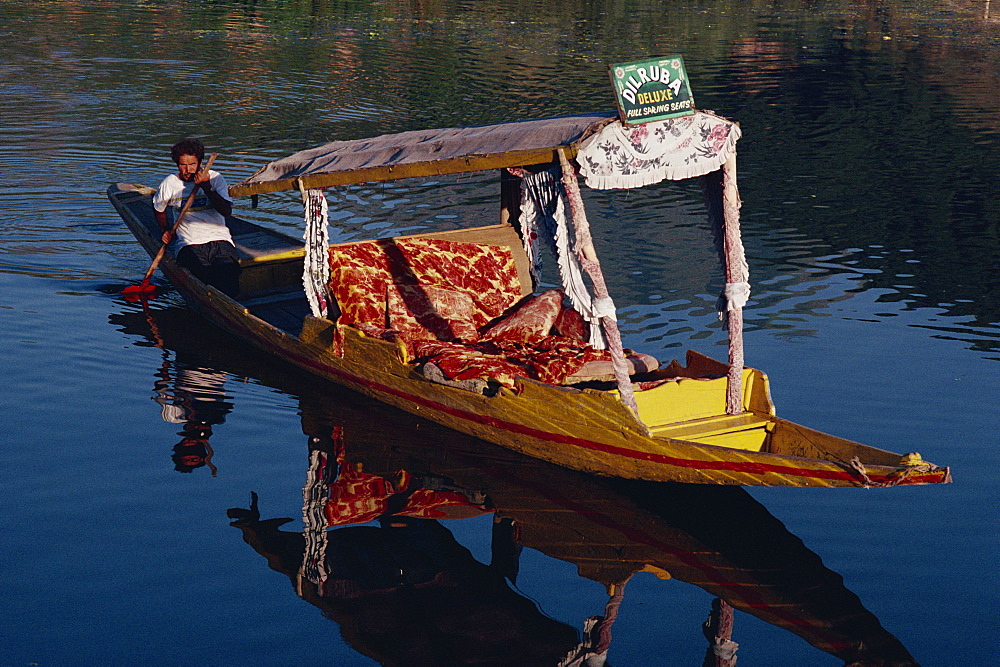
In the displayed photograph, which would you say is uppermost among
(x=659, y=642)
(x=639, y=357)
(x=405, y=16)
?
(x=405, y=16)

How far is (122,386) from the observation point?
8.62 m

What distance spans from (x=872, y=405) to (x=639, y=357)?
1963mm

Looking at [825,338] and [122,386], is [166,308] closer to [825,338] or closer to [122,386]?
[122,386]

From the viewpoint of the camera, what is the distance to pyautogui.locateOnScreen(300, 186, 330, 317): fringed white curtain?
26.5ft

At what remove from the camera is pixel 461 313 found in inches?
338

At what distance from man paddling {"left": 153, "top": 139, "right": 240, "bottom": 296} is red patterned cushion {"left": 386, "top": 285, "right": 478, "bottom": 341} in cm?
209

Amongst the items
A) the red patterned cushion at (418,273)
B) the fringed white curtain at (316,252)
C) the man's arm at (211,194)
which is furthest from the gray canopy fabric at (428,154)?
the man's arm at (211,194)

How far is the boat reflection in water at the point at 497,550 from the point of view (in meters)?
5.31

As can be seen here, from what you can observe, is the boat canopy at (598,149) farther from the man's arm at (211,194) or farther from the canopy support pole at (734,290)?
the man's arm at (211,194)

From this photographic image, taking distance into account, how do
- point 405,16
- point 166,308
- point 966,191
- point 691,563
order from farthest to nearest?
1. point 405,16
2. point 966,191
3. point 166,308
4. point 691,563

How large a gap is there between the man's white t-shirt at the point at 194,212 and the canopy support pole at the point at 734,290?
4.94m

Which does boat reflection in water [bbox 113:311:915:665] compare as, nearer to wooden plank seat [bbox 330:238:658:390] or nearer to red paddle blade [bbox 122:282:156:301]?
wooden plank seat [bbox 330:238:658:390]

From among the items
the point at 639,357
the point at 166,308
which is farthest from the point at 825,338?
the point at 166,308

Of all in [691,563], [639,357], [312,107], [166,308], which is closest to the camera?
[691,563]
